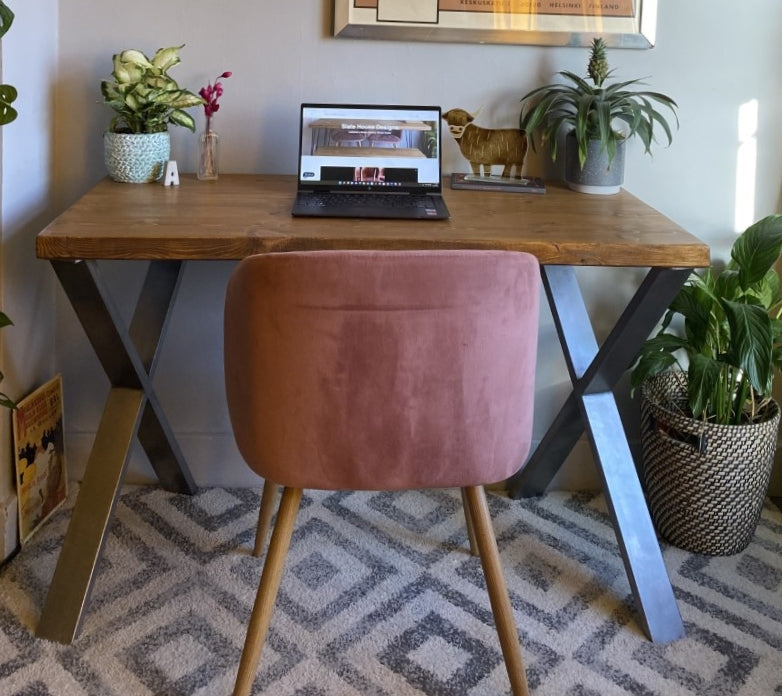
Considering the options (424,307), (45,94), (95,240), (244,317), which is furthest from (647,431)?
(45,94)

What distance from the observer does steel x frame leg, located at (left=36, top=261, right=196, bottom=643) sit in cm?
171

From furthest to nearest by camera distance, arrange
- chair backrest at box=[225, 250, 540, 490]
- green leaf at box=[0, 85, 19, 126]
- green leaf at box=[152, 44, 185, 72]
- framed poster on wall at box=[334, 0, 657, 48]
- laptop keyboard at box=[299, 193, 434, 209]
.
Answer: framed poster on wall at box=[334, 0, 657, 48] → green leaf at box=[152, 44, 185, 72] → laptop keyboard at box=[299, 193, 434, 209] → green leaf at box=[0, 85, 19, 126] → chair backrest at box=[225, 250, 540, 490]

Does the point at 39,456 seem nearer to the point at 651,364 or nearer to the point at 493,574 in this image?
the point at 493,574

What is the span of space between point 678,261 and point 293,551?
1.03 meters

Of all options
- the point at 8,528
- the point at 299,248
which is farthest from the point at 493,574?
the point at 8,528

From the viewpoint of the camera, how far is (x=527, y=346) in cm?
144

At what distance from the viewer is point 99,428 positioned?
1837 mm

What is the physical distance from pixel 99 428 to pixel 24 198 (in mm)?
530

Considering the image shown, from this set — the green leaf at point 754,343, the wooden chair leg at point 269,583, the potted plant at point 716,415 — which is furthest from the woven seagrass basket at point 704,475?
the wooden chair leg at point 269,583

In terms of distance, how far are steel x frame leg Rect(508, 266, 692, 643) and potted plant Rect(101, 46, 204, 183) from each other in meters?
0.86

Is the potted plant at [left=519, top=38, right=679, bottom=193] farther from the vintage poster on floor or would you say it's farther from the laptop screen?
the vintage poster on floor

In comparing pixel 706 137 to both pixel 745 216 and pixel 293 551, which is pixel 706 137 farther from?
pixel 293 551

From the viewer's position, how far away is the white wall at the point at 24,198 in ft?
6.15

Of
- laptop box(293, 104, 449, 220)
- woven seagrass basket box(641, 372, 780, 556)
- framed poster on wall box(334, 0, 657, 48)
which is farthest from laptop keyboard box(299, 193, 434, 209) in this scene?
woven seagrass basket box(641, 372, 780, 556)
